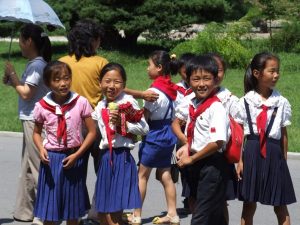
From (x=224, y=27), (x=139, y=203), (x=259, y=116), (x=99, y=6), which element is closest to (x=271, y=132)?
(x=259, y=116)

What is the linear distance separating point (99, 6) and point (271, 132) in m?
18.9

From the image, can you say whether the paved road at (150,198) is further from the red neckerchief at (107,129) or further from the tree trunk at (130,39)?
the tree trunk at (130,39)

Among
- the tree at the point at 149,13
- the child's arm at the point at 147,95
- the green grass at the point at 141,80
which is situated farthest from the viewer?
the tree at the point at 149,13

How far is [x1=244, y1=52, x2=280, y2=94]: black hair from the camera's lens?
18.1 feet

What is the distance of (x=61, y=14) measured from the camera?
2469cm

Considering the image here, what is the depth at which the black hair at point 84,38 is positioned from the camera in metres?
6.13

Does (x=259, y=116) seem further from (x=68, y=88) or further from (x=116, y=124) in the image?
(x=68, y=88)

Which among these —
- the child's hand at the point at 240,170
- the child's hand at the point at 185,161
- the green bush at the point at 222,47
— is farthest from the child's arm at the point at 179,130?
the green bush at the point at 222,47

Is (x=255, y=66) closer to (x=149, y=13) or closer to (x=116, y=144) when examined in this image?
(x=116, y=144)

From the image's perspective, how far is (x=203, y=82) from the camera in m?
5.04

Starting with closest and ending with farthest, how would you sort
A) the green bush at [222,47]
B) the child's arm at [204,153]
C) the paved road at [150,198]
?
1. the child's arm at [204,153]
2. the paved road at [150,198]
3. the green bush at [222,47]

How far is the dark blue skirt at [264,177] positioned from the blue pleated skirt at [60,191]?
1.17 meters

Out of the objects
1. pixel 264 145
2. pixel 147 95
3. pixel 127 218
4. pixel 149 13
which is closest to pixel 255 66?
pixel 264 145

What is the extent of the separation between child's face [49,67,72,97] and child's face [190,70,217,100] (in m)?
1.04
